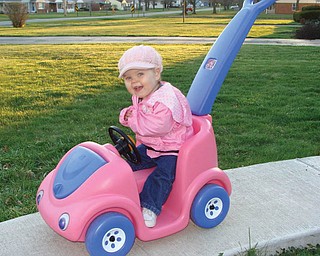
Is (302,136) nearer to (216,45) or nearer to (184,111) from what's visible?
(216,45)

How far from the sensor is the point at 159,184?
271 centimetres

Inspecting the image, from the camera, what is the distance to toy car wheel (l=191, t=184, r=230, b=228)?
2799 mm

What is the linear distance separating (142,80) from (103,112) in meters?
3.17

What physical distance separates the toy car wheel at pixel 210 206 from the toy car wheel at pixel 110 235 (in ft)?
1.49

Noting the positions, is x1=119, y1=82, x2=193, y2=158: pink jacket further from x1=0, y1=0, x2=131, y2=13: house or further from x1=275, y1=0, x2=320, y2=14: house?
x1=0, y1=0, x2=131, y2=13: house

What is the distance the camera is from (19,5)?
2706 centimetres

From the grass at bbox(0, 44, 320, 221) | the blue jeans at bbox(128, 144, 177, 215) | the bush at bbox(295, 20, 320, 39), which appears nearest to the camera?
the blue jeans at bbox(128, 144, 177, 215)

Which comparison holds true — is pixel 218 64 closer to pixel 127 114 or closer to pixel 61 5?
pixel 127 114

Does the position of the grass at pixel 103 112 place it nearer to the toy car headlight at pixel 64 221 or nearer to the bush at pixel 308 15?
the toy car headlight at pixel 64 221

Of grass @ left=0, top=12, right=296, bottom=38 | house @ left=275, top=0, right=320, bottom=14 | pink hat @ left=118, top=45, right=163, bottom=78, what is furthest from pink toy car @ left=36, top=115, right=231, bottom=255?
house @ left=275, top=0, right=320, bottom=14

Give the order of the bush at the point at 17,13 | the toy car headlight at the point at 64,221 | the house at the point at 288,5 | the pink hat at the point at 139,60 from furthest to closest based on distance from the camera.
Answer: the house at the point at 288,5
the bush at the point at 17,13
the pink hat at the point at 139,60
the toy car headlight at the point at 64,221

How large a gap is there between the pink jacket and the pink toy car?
91mm

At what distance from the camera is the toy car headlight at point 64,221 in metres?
2.40

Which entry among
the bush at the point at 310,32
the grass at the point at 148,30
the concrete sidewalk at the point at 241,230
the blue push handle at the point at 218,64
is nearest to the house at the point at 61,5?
the grass at the point at 148,30
